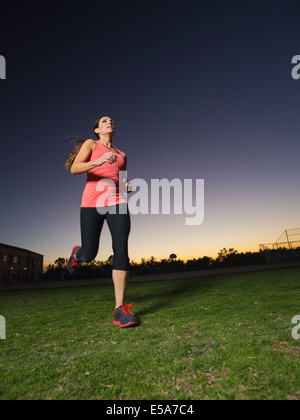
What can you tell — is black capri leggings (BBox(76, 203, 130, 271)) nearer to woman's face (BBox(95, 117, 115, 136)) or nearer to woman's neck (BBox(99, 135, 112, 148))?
woman's neck (BBox(99, 135, 112, 148))

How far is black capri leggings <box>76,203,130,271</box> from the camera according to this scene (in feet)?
9.30

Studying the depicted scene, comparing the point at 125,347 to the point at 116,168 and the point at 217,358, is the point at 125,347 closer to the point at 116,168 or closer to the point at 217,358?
the point at 217,358

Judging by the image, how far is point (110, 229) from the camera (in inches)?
117

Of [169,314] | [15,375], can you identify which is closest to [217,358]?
[15,375]

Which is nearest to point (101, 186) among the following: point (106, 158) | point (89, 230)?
point (106, 158)

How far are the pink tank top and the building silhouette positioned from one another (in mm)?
42139

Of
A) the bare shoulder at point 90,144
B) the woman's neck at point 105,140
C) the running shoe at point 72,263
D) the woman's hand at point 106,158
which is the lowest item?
the running shoe at point 72,263

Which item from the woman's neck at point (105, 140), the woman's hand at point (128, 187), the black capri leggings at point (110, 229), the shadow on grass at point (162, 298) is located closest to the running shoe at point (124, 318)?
the shadow on grass at point (162, 298)

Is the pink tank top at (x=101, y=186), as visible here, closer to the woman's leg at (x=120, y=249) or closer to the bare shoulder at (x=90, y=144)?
the bare shoulder at (x=90, y=144)

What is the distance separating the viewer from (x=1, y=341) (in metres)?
2.10

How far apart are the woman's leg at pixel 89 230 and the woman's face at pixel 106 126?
3.91 feet

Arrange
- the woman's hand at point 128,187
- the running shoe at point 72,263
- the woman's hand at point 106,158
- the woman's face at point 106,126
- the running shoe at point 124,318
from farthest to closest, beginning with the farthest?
the running shoe at point 72,263 → the woman's face at point 106,126 → the woman's hand at point 128,187 → the woman's hand at point 106,158 → the running shoe at point 124,318

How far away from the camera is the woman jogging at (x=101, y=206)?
9.26 ft
